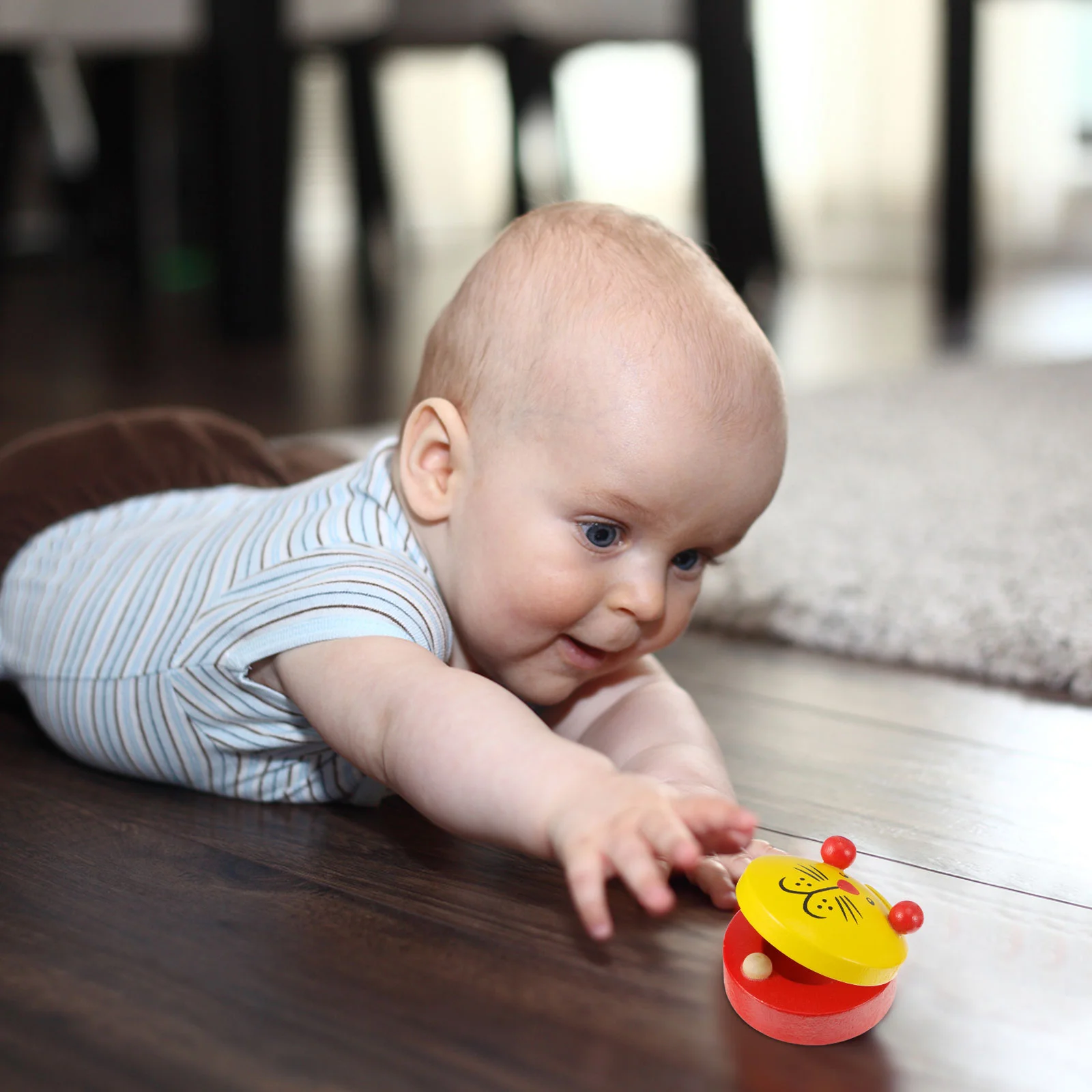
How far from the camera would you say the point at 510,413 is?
0.63m

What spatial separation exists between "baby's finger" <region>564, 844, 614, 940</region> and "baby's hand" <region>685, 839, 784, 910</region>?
0.29 feet

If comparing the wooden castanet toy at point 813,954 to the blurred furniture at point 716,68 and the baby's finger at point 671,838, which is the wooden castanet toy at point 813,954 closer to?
the baby's finger at point 671,838

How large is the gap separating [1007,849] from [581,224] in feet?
1.11

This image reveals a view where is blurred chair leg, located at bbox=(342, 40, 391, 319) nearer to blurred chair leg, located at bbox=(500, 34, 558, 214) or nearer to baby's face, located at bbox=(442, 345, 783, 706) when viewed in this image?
blurred chair leg, located at bbox=(500, 34, 558, 214)

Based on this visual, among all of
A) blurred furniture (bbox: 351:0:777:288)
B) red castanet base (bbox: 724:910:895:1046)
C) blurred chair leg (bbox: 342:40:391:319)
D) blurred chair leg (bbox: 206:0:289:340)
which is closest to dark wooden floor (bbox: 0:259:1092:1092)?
red castanet base (bbox: 724:910:895:1046)

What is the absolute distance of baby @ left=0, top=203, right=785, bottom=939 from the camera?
572 mm

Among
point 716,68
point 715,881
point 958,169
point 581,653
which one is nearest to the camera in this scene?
point 715,881

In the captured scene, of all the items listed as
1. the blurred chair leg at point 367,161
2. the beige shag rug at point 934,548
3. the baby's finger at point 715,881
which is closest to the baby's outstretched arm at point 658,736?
the baby's finger at point 715,881

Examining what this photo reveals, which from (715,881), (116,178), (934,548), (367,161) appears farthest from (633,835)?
(116,178)

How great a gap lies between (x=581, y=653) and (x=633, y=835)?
0.21 meters

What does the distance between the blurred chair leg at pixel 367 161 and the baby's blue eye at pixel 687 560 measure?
272cm

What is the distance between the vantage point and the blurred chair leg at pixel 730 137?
2795mm

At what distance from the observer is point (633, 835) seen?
456mm

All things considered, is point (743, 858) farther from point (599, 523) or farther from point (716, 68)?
point (716, 68)
